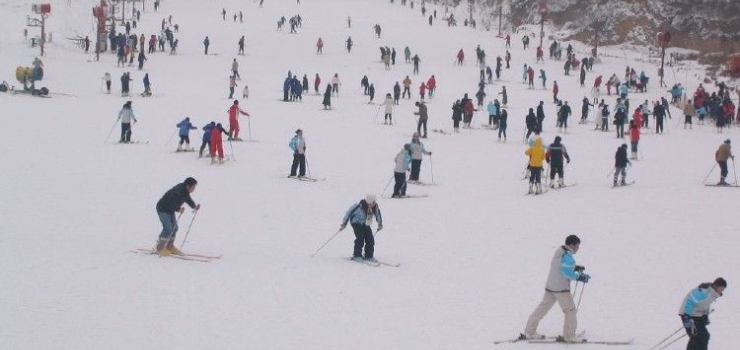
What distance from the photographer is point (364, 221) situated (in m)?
12.8

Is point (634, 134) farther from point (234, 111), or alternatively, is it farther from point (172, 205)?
point (172, 205)

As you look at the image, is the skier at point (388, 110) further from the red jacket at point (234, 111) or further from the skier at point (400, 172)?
the skier at point (400, 172)

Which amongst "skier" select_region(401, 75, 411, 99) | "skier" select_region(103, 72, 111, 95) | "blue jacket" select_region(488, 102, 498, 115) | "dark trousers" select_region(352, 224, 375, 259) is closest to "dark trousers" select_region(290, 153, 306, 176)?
"dark trousers" select_region(352, 224, 375, 259)

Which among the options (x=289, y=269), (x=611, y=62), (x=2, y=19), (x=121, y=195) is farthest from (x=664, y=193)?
(x=2, y=19)

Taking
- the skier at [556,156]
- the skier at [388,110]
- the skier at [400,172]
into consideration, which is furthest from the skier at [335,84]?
the skier at [400,172]

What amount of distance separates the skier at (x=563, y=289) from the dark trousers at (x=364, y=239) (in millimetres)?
3955

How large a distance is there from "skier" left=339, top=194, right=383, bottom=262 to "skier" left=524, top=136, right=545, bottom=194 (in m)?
7.44

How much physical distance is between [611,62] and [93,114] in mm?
35232

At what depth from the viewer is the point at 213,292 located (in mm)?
10508

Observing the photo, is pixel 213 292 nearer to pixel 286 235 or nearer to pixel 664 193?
pixel 286 235

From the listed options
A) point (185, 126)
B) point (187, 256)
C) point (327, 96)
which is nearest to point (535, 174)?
point (185, 126)

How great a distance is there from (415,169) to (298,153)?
3.10 metres

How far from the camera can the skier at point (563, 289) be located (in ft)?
29.8

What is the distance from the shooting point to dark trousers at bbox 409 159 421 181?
2117cm
